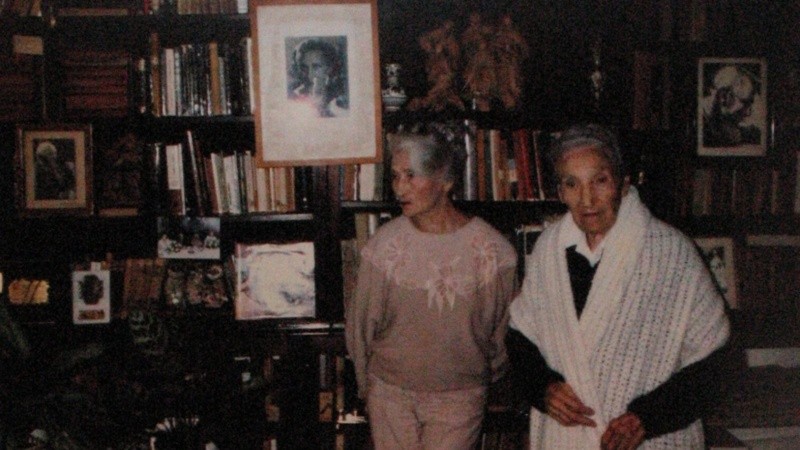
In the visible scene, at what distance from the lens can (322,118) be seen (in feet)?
8.59

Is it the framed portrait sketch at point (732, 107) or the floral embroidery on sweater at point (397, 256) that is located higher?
the framed portrait sketch at point (732, 107)

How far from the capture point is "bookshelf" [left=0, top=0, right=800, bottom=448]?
259cm

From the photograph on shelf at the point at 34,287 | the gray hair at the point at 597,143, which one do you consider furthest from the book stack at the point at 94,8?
the gray hair at the point at 597,143

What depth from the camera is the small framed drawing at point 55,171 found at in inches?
101

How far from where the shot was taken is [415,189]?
2.10 m

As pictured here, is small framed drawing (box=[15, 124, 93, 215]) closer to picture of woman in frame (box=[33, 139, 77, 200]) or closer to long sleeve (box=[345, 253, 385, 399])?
picture of woman in frame (box=[33, 139, 77, 200])

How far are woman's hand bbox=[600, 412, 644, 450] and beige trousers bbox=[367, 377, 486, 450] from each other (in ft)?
1.84

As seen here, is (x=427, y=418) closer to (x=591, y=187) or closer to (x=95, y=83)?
(x=591, y=187)

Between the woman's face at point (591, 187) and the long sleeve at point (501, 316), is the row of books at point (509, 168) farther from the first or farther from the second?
the woman's face at point (591, 187)

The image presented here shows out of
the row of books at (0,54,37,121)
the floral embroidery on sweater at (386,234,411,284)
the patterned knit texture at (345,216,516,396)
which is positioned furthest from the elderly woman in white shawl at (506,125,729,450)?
the row of books at (0,54,37,121)

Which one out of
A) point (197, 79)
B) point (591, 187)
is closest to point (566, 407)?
point (591, 187)

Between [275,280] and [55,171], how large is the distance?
892 mm

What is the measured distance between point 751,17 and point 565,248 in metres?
1.73

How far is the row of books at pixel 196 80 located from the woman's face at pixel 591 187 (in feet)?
4.64
